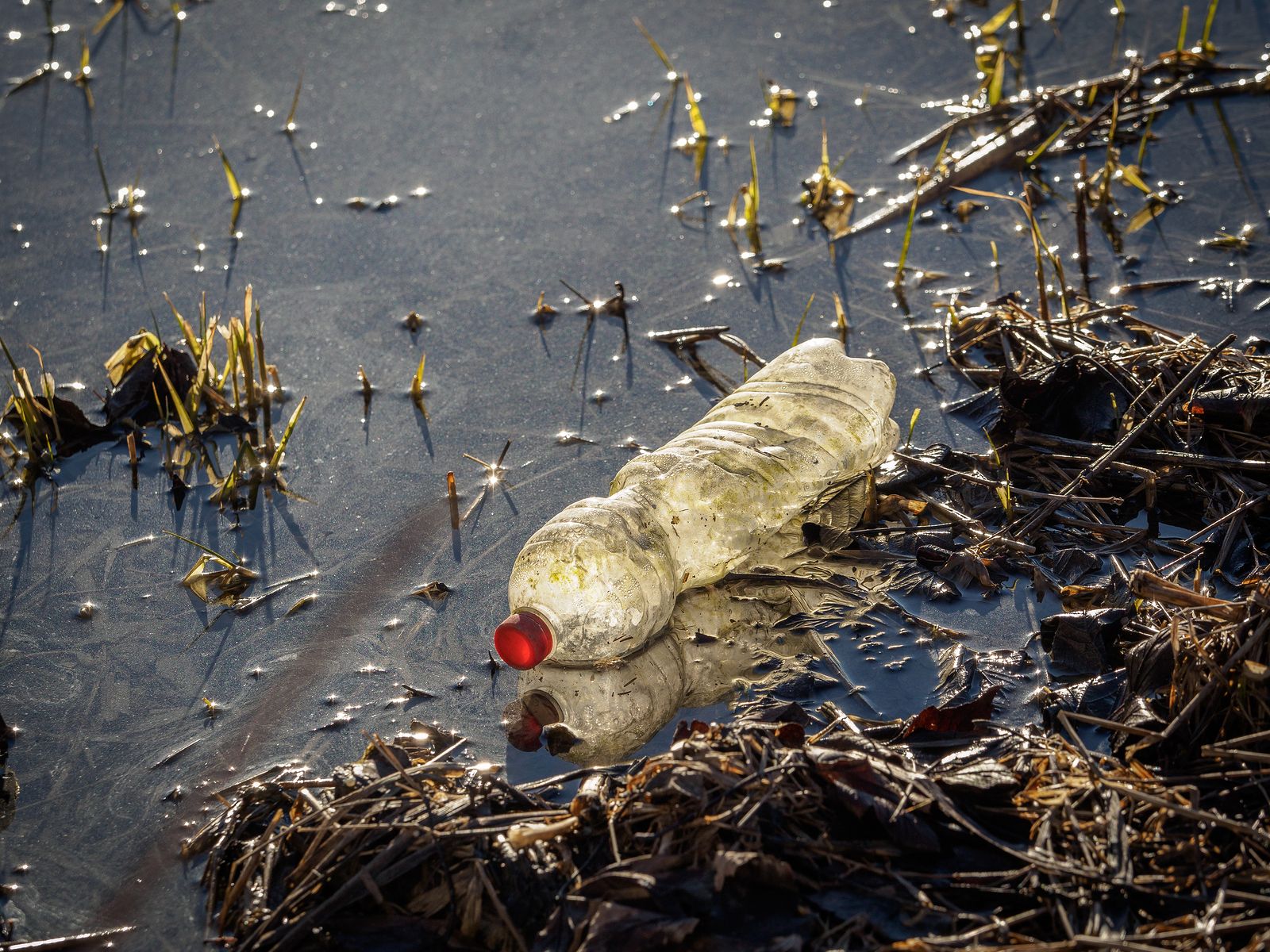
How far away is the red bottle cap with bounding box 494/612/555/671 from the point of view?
2473 mm

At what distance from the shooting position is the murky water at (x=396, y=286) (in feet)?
8.52

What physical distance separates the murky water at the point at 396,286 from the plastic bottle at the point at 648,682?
0.31 ft

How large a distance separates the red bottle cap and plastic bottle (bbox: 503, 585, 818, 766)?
129mm

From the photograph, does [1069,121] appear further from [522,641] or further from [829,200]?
[522,641]

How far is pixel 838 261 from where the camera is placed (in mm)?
4168

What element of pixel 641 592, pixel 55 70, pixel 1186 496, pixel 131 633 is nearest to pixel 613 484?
pixel 641 592

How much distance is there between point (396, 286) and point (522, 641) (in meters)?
2.09

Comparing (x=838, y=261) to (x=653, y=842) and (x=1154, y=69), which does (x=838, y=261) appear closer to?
(x=1154, y=69)

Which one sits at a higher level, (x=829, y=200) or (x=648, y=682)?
(x=829, y=200)

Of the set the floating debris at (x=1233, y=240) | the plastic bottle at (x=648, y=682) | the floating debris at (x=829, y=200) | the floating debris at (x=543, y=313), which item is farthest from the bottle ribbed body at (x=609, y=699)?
the floating debris at (x=1233, y=240)

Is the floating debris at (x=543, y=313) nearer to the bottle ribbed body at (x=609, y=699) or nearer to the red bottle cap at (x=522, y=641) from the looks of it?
the bottle ribbed body at (x=609, y=699)

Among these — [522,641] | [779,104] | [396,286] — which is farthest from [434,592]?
[779,104]

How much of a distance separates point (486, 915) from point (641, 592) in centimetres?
84

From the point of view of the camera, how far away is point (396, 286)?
4203 millimetres
